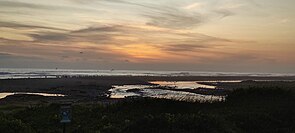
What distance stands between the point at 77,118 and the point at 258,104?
490 inches

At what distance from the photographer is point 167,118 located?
16688mm

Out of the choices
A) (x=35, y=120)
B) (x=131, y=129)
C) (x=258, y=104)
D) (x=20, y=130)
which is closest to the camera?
(x=20, y=130)

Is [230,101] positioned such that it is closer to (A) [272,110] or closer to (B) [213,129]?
(A) [272,110]

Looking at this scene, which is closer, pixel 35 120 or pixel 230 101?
pixel 35 120

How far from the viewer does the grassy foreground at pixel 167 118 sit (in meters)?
16.0

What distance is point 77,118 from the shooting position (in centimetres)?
1839

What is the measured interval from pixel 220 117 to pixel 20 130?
33.8ft

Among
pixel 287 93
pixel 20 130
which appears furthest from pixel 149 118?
pixel 287 93

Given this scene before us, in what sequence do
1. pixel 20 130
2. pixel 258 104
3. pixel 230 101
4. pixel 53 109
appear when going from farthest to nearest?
1. pixel 230 101
2. pixel 258 104
3. pixel 53 109
4. pixel 20 130

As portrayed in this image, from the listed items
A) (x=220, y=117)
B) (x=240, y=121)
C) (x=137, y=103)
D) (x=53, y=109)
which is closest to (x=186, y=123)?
(x=220, y=117)

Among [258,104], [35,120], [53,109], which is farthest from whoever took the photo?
[258,104]

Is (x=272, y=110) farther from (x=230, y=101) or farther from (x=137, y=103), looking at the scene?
(x=137, y=103)

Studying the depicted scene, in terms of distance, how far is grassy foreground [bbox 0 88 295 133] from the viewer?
1603 cm

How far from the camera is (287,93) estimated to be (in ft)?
81.7
